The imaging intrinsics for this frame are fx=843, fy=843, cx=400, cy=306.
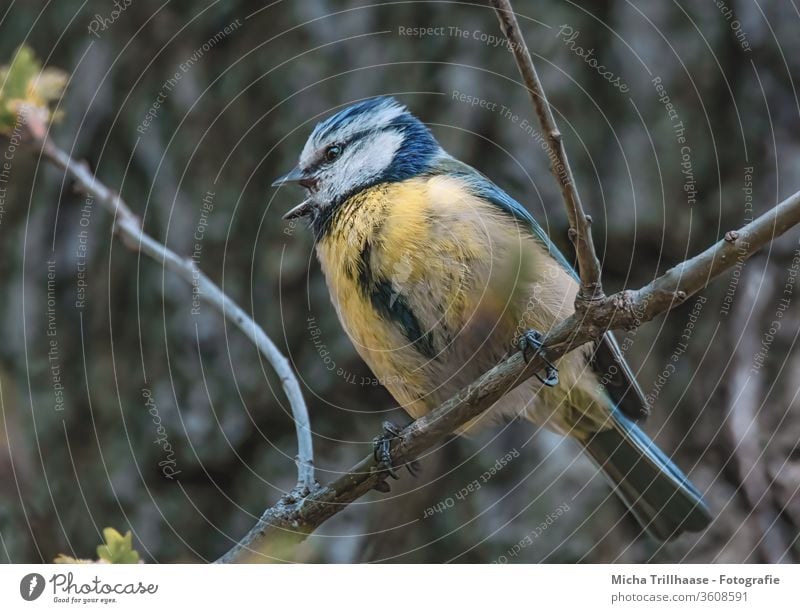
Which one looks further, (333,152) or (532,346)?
(333,152)

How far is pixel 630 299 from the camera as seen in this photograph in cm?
79

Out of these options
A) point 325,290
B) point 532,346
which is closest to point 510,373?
point 532,346

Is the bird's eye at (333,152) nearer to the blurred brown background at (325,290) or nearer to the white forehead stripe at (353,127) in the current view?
the white forehead stripe at (353,127)

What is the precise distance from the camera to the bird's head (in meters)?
1.03

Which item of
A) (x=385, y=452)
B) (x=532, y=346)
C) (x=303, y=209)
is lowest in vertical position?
(x=385, y=452)

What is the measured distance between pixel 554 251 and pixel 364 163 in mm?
266

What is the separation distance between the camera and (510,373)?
0.88 meters

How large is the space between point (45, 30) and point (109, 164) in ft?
0.73

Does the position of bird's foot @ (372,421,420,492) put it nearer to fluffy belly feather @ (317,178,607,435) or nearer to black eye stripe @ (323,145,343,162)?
fluffy belly feather @ (317,178,607,435)

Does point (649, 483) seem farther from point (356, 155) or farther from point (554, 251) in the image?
point (356, 155)

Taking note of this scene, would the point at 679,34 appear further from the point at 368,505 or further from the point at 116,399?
the point at 116,399

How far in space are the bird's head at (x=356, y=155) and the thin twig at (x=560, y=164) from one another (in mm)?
295

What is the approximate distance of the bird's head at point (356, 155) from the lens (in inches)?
40.4

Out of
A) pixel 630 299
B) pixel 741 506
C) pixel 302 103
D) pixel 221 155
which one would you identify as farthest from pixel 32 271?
pixel 741 506
